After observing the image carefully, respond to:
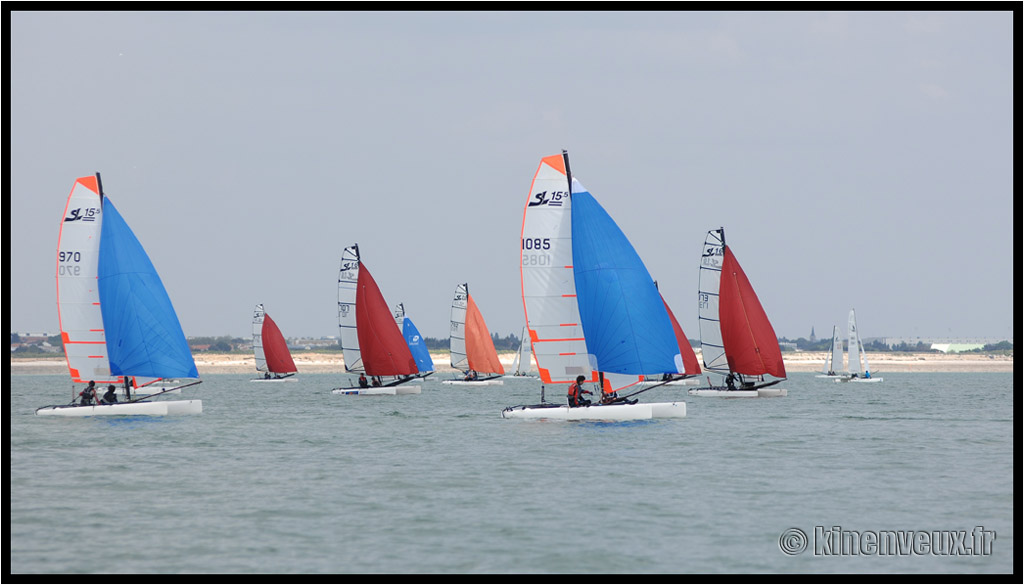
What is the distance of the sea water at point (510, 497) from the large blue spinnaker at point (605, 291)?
7.57 feet

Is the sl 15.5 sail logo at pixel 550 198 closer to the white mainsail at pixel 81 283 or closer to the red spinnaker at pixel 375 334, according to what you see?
the white mainsail at pixel 81 283

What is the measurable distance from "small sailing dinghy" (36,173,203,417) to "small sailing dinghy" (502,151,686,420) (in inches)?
493

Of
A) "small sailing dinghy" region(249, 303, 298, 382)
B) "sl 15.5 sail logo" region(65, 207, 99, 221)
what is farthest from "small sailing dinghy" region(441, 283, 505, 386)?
"sl 15.5 sail logo" region(65, 207, 99, 221)

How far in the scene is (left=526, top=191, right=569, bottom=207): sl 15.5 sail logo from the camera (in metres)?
32.6

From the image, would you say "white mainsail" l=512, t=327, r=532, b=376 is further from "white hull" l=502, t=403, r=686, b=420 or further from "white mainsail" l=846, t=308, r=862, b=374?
"white hull" l=502, t=403, r=686, b=420

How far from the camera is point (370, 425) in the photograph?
121 ft

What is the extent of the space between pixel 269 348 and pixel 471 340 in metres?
18.0

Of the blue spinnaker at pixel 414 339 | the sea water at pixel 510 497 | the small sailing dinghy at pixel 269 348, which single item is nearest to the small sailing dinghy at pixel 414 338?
the blue spinnaker at pixel 414 339

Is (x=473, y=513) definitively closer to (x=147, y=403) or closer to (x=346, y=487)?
(x=346, y=487)

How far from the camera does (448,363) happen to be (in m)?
124

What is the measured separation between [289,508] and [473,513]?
334 cm

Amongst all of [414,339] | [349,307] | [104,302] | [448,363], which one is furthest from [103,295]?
[448,363]

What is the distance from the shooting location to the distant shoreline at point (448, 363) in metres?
126

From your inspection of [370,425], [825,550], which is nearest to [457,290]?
[370,425]
